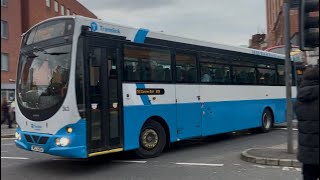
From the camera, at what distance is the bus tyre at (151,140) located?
1057 centimetres

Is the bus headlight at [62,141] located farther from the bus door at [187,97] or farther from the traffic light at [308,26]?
the traffic light at [308,26]

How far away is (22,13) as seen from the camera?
149 ft

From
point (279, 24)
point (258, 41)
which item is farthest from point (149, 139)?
point (258, 41)

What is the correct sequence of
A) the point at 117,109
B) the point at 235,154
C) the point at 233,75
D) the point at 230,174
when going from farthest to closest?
the point at 233,75, the point at 235,154, the point at 117,109, the point at 230,174

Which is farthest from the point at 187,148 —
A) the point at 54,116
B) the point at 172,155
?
the point at 54,116

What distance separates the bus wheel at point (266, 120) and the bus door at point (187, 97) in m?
4.60

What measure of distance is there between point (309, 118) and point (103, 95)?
17.2 ft

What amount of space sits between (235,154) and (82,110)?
4.31 m

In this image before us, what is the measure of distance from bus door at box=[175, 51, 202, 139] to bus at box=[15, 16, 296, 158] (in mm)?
26

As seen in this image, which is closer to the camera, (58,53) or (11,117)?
(58,53)

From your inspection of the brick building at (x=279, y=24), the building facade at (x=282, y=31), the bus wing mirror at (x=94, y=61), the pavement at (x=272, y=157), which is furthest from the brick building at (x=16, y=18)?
the pavement at (x=272, y=157)

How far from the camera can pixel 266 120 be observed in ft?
54.1

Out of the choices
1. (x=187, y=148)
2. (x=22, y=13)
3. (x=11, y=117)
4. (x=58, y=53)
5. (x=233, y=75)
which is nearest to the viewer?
(x=58, y=53)

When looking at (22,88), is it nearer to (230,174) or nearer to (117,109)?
(117,109)
